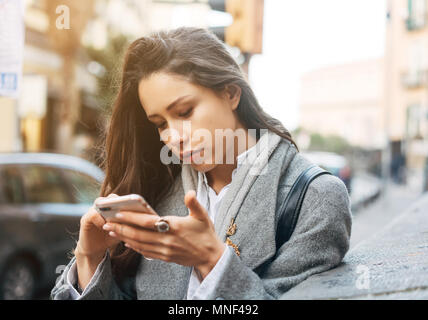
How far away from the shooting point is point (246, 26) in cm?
315

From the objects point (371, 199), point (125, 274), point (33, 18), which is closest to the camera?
point (125, 274)

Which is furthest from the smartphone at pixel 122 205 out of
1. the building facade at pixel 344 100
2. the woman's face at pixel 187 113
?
the building facade at pixel 344 100

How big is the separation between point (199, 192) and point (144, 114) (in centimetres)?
31

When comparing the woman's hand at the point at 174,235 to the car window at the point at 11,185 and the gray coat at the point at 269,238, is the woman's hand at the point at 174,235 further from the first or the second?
the car window at the point at 11,185

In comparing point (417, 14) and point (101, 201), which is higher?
point (417, 14)

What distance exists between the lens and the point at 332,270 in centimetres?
138

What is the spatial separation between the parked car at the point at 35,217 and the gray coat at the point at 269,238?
10.0 feet

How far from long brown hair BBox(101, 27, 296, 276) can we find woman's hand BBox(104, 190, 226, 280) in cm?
47

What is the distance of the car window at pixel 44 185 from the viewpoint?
4.94m

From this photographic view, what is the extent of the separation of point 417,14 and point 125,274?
22070mm

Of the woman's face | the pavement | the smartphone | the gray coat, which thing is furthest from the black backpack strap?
the smartphone

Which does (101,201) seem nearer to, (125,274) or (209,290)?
(209,290)

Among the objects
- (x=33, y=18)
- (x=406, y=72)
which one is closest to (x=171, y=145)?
(x=33, y=18)

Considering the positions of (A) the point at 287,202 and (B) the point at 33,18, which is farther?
(B) the point at 33,18
